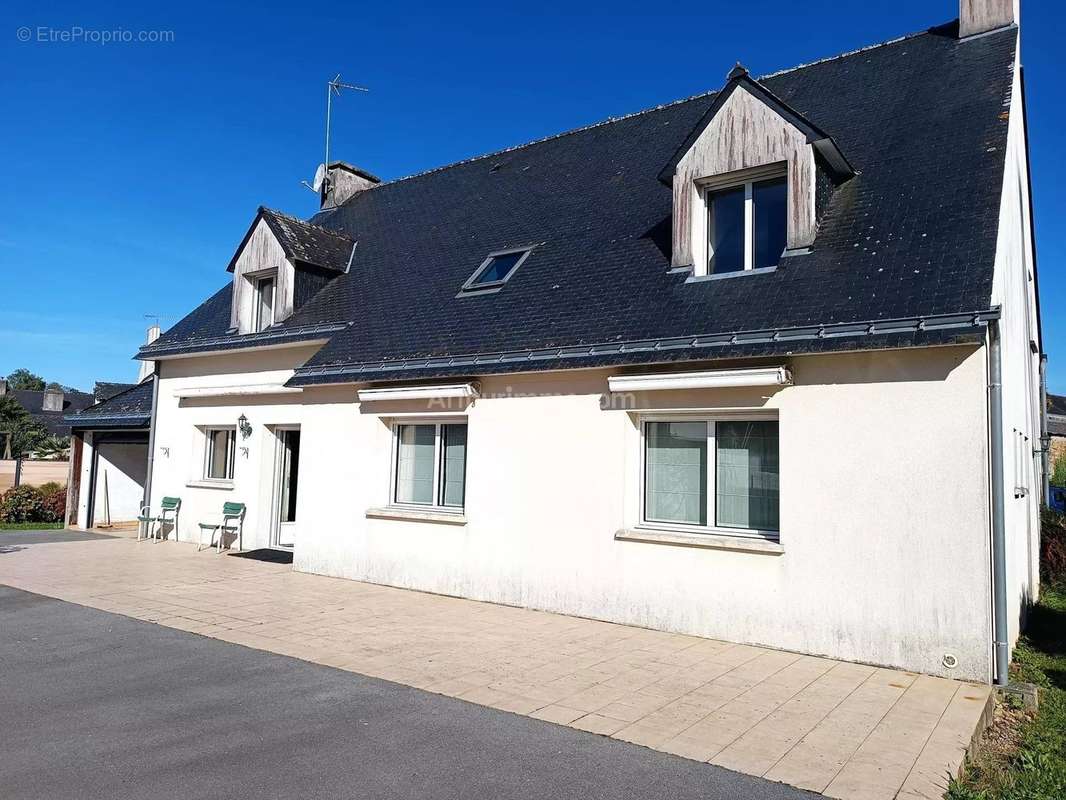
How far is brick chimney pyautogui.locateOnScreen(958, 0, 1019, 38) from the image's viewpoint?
414 inches

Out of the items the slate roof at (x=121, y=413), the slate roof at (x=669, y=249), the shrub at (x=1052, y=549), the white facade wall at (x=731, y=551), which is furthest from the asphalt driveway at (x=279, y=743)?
the shrub at (x=1052, y=549)

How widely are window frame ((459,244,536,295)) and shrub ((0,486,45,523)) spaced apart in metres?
16.4

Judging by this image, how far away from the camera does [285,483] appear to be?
49.2 feet

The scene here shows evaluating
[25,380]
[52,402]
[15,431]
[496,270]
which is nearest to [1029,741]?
[496,270]

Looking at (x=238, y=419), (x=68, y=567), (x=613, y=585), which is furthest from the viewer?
(x=238, y=419)

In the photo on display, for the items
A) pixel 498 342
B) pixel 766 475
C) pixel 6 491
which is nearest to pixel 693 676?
pixel 766 475

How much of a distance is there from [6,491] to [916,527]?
23.2 meters

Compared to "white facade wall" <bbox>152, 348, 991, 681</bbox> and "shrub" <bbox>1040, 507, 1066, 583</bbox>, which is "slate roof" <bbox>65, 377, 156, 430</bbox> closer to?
"white facade wall" <bbox>152, 348, 991, 681</bbox>

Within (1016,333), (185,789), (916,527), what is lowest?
(185,789)

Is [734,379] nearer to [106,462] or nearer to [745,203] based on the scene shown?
[745,203]

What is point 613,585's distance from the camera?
8.80 meters

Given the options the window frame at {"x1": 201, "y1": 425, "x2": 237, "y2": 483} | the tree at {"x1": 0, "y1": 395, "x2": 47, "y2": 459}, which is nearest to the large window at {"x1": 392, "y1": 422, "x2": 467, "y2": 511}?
the window frame at {"x1": 201, "y1": 425, "x2": 237, "y2": 483}

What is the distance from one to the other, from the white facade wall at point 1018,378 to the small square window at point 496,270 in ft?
21.0

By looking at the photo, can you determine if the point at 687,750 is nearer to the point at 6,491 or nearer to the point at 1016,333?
the point at 1016,333
